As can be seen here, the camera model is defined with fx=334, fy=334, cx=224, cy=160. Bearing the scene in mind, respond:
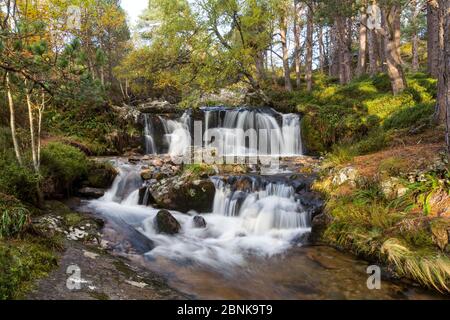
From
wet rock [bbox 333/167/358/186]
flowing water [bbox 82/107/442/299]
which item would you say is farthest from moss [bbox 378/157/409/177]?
flowing water [bbox 82/107/442/299]

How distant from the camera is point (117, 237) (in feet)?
22.0

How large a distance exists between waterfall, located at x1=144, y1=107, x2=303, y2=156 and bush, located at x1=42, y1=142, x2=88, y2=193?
551cm

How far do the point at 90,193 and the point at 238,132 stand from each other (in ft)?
28.0

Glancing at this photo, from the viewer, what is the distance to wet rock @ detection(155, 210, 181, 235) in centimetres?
763

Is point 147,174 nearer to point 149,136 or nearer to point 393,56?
point 149,136

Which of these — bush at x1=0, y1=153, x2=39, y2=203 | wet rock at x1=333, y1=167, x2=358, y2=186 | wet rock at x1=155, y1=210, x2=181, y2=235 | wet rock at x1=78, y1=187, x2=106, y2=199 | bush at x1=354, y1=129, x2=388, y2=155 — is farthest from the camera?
bush at x1=354, y1=129, x2=388, y2=155

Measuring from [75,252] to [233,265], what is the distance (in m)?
2.76

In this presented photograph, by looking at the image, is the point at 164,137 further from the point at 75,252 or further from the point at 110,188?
the point at 75,252

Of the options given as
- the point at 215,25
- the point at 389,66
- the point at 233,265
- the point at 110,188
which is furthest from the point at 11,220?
the point at 389,66

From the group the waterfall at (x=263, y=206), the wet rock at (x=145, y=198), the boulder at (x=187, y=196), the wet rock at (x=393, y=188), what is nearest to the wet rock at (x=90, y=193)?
the wet rock at (x=145, y=198)

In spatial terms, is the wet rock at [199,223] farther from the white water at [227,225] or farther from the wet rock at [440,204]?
the wet rock at [440,204]

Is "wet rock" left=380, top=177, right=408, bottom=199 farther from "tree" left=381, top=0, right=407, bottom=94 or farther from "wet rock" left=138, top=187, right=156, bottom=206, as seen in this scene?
"tree" left=381, top=0, right=407, bottom=94

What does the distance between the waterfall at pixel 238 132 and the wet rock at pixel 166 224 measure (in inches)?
293

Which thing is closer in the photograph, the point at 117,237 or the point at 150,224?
the point at 117,237
